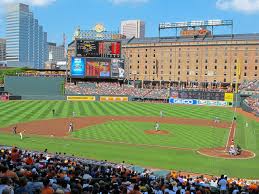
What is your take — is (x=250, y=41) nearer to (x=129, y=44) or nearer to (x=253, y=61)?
(x=253, y=61)

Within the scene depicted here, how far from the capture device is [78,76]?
310ft

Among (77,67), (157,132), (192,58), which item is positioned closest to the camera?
(157,132)

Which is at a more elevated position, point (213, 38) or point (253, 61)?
point (213, 38)

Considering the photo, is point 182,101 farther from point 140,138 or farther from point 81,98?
point 140,138

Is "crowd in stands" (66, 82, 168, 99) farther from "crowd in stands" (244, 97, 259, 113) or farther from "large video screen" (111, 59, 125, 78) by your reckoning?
"crowd in stands" (244, 97, 259, 113)

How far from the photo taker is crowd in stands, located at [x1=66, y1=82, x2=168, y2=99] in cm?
9569

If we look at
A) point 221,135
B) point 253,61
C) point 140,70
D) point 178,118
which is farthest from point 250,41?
point 221,135

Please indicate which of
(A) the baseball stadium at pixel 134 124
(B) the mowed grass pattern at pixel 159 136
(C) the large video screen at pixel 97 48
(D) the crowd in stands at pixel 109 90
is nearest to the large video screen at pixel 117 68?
(A) the baseball stadium at pixel 134 124

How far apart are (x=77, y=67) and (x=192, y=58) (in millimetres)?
50469

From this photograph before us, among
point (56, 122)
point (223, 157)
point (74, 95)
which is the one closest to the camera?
point (223, 157)

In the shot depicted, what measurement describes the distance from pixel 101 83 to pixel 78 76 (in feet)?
31.8

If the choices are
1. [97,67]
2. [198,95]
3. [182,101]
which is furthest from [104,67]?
[198,95]

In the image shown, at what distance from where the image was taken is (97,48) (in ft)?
303

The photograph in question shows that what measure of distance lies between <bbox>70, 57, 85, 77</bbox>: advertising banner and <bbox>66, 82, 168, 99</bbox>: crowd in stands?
14.6ft
